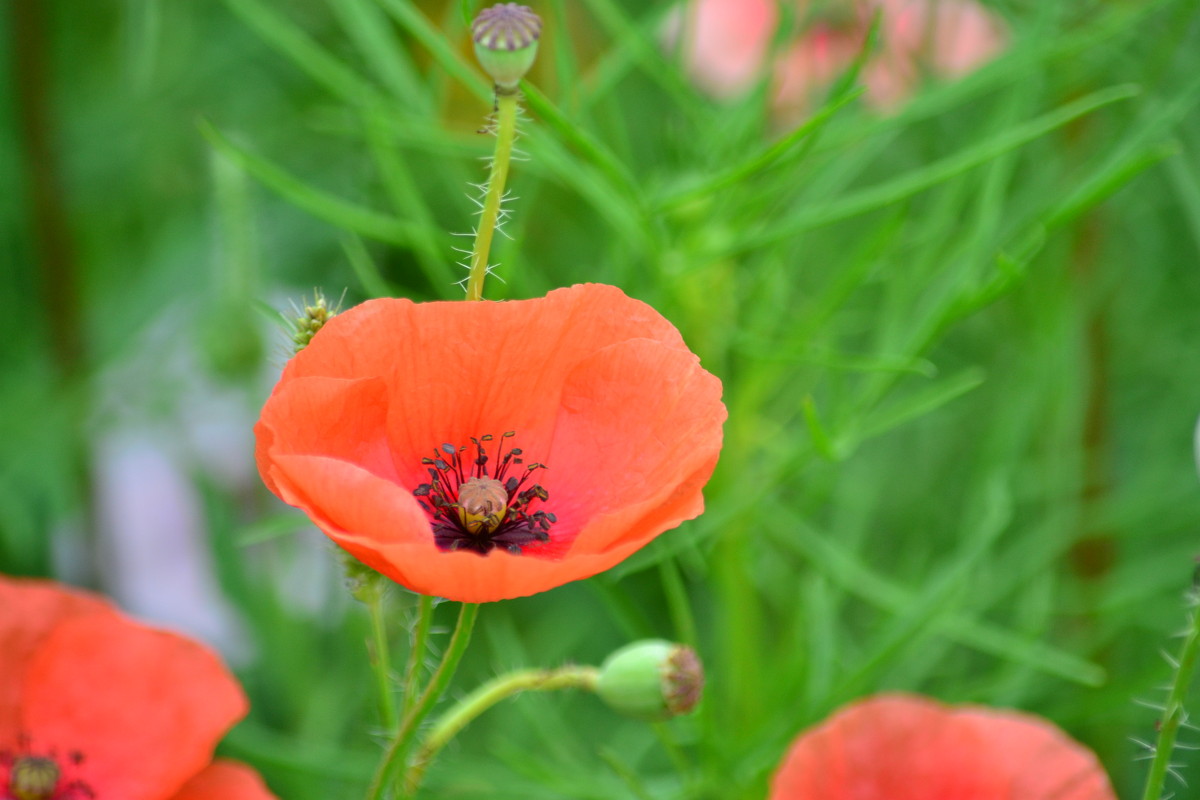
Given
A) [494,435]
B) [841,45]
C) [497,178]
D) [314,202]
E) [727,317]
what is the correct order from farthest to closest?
[841,45] → [727,317] → [314,202] → [494,435] → [497,178]

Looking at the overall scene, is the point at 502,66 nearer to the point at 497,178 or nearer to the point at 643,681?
the point at 497,178

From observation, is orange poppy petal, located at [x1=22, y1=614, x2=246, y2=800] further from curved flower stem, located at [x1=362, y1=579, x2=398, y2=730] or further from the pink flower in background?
the pink flower in background

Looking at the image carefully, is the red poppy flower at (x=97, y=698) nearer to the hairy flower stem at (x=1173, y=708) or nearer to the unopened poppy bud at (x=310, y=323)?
the unopened poppy bud at (x=310, y=323)

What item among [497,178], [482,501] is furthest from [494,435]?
[497,178]

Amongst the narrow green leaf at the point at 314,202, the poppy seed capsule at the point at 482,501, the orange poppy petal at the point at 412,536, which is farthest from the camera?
the narrow green leaf at the point at 314,202

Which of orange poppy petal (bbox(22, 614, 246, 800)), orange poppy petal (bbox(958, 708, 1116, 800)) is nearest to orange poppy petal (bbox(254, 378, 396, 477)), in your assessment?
orange poppy petal (bbox(22, 614, 246, 800))

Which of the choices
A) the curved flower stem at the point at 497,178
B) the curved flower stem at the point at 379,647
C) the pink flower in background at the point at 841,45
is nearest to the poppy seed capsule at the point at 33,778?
the curved flower stem at the point at 379,647

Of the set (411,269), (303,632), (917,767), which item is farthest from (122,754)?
(411,269)
